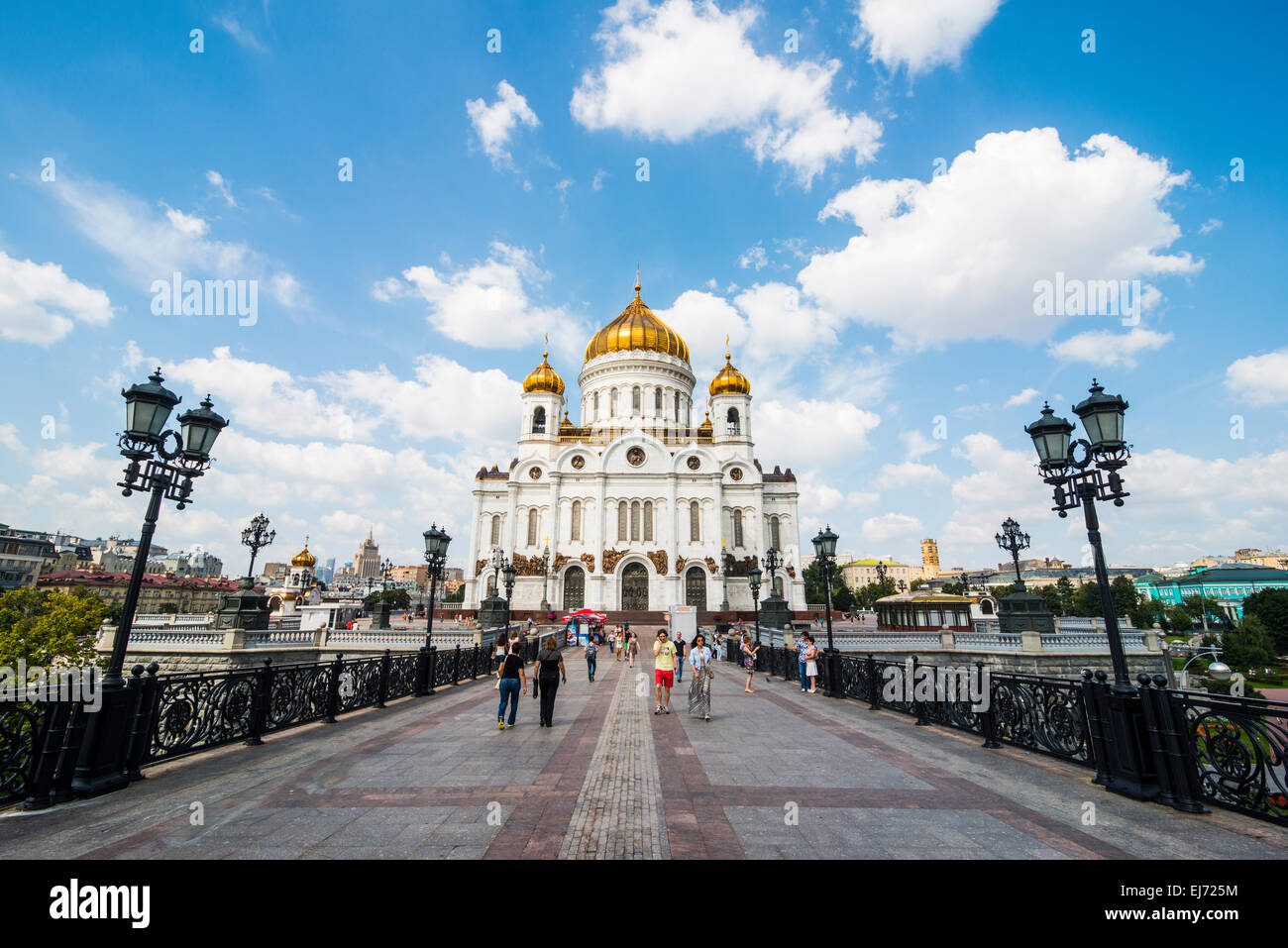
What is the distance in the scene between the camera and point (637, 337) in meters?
52.2

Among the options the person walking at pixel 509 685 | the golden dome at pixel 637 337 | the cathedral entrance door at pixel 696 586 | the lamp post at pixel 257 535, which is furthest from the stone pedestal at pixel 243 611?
the golden dome at pixel 637 337

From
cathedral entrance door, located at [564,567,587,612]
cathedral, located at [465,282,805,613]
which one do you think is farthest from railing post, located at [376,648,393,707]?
cathedral entrance door, located at [564,567,587,612]

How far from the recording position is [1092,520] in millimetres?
7035

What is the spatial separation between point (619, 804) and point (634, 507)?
39381 mm

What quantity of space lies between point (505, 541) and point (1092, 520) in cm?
4189

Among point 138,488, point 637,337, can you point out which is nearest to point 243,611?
point 138,488

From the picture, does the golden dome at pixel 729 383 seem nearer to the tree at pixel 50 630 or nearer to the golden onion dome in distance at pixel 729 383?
the golden onion dome in distance at pixel 729 383

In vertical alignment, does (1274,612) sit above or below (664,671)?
below

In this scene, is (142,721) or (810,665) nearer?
(142,721)

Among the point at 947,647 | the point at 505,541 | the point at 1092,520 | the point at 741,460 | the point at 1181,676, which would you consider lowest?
the point at 1181,676

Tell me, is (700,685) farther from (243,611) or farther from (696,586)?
(696,586)

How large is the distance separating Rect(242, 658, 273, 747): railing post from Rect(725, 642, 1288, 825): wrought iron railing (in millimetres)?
10122
